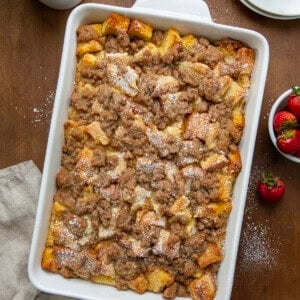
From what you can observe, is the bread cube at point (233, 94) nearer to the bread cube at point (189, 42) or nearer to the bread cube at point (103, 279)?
the bread cube at point (189, 42)

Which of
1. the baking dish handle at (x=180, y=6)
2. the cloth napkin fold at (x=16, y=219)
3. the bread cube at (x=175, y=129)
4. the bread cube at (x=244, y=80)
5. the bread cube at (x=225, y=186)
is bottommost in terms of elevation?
the cloth napkin fold at (x=16, y=219)

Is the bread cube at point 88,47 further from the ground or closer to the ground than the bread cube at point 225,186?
further from the ground

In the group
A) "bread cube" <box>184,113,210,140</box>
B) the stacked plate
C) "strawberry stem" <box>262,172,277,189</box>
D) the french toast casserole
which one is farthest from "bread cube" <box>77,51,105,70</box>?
"strawberry stem" <box>262,172,277,189</box>

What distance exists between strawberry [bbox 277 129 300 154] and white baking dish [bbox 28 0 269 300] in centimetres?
17

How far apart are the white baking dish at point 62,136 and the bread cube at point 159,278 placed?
1.9 inches

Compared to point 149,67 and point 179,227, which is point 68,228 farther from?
point 149,67

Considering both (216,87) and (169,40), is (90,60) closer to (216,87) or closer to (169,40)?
(169,40)

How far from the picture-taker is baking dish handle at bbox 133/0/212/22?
2000 mm

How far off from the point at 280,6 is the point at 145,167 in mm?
800

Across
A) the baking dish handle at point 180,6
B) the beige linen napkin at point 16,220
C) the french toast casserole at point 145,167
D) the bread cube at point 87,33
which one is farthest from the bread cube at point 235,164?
the beige linen napkin at point 16,220

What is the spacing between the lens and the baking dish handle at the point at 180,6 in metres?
2.00

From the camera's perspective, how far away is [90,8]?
1.91 metres

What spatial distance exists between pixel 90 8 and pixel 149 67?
0.26m

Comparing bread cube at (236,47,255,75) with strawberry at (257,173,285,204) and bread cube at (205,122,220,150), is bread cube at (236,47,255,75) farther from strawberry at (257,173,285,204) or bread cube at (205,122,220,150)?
strawberry at (257,173,285,204)
